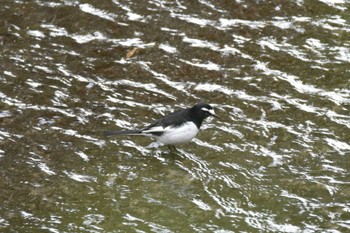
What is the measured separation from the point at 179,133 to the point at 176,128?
10 cm

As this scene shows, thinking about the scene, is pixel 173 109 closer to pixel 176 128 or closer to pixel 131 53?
pixel 176 128

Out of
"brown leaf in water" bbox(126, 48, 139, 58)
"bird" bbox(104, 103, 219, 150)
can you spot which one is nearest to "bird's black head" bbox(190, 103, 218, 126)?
"bird" bbox(104, 103, 219, 150)

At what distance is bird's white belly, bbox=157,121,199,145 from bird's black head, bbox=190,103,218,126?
→ 0.64 feet

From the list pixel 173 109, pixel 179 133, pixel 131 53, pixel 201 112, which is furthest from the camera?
pixel 131 53

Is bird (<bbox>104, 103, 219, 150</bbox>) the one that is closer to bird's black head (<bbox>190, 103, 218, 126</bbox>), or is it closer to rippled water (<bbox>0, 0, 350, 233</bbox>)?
bird's black head (<bbox>190, 103, 218, 126</bbox>)

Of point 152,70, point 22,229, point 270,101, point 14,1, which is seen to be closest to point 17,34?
point 14,1

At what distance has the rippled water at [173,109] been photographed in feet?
32.3

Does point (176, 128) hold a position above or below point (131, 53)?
below

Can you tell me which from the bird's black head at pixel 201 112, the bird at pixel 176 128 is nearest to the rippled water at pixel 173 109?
the bird at pixel 176 128

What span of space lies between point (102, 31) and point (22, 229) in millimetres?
6787

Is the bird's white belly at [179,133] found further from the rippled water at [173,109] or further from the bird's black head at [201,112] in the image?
the rippled water at [173,109]

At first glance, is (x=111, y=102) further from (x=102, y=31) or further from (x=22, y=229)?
(x=22, y=229)

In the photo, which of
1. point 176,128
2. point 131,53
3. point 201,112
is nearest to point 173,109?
point 201,112

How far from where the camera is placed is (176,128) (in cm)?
1138
